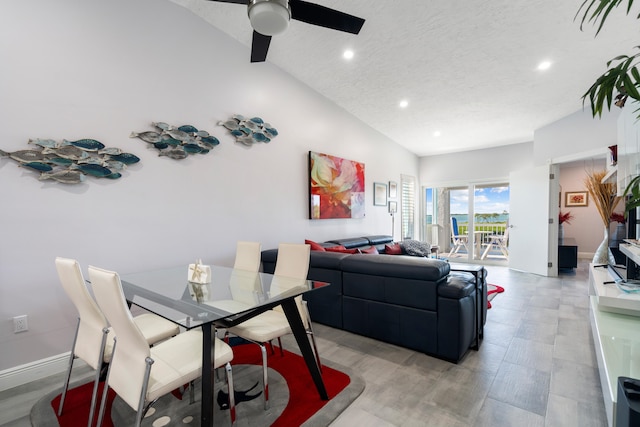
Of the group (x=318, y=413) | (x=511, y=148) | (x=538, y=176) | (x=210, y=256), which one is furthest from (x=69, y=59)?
(x=511, y=148)

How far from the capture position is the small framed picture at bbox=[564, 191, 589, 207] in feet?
23.6

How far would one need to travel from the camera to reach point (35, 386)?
219cm

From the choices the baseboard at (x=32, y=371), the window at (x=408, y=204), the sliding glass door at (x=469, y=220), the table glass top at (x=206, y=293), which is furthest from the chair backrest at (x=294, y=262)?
the sliding glass door at (x=469, y=220)

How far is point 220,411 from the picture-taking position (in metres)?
1.84

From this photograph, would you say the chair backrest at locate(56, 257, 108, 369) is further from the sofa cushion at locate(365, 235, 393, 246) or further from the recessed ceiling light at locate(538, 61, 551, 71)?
the recessed ceiling light at locate(538, 61, 551, 71)

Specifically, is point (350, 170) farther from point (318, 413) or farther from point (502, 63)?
point (318, 413)

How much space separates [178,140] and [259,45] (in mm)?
1278

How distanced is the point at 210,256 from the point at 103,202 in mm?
1168

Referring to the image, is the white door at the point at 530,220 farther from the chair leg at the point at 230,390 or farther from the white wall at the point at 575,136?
the chair leg at the point at 230,390

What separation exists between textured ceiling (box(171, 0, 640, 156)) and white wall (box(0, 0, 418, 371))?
529mm

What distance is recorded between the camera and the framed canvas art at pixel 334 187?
4.59 m

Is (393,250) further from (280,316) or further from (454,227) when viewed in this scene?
(454,227)

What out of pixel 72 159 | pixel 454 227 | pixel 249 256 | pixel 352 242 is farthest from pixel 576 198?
pixel 72 159

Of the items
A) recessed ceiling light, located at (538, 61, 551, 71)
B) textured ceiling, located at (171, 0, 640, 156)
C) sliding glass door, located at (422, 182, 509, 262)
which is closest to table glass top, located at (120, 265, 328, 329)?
textured ceiling, located at (171, 0, 640, 156)
